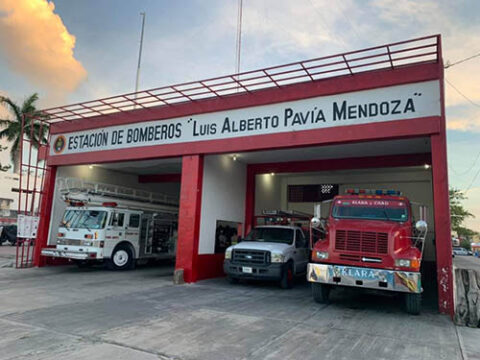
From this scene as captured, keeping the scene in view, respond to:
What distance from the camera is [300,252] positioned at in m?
11.8

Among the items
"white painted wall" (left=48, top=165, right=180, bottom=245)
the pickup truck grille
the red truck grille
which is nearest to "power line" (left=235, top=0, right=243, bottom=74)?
the pickup truck grille

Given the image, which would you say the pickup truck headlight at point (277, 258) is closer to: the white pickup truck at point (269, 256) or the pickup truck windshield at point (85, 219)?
the white pickup truck at point (269, 256)

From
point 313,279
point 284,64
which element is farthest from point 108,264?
point 284,64

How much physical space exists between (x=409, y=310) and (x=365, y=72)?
567 centimetres

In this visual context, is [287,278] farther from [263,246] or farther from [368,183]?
[368,183]

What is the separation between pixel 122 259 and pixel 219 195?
4703 millimetres

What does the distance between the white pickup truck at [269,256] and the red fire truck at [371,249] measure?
2163 mm

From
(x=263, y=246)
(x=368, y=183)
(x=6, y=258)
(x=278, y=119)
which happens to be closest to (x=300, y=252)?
(x=263, y=246)

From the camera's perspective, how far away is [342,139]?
9.13 metres

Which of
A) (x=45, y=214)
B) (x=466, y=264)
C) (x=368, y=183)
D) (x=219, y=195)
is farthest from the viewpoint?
(x=368, y=183)

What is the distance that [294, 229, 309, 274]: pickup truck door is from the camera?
1145cm

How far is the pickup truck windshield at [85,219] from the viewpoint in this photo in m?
Answer: 12.7

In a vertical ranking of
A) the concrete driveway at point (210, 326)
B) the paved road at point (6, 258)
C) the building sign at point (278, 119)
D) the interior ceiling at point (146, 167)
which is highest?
the building sign at point (278, 119)

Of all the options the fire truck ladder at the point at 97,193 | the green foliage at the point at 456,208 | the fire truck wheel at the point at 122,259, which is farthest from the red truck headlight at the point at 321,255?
the green foliage at the point at 456,208
